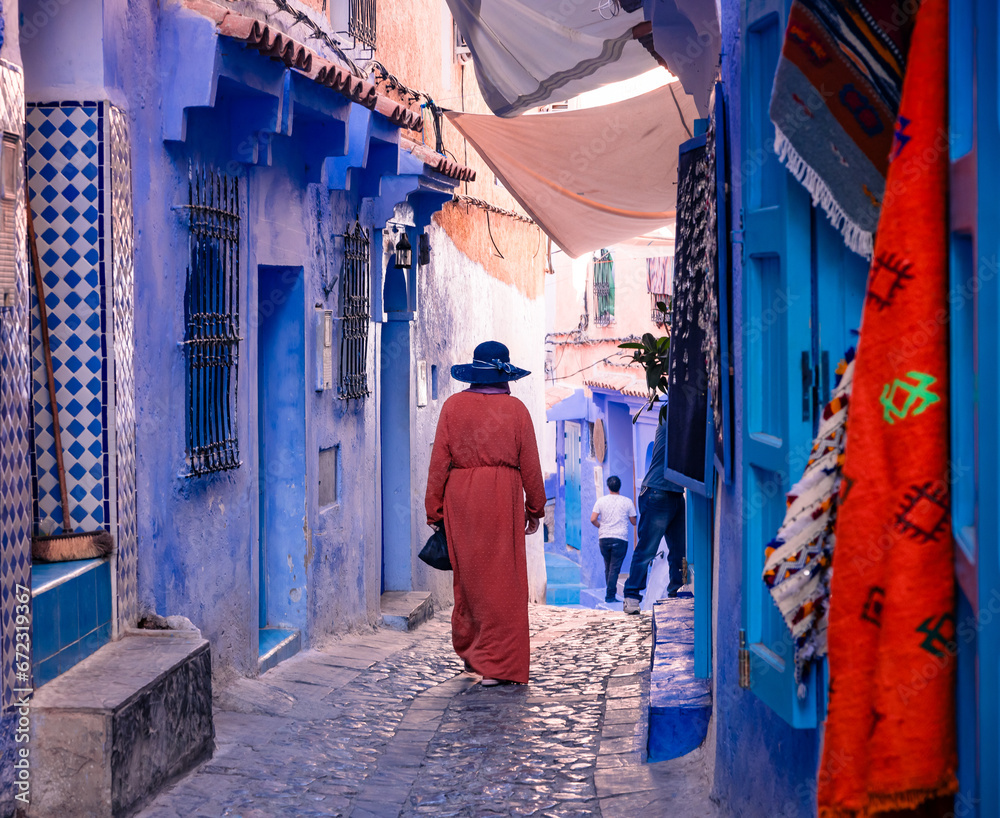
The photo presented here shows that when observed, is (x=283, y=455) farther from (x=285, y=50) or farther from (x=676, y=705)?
(x=676, y=705)

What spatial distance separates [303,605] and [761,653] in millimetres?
5116

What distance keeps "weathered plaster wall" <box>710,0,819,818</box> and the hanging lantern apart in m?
5.76

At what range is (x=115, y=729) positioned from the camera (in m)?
4.05

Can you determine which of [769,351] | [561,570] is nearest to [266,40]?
[769,351]

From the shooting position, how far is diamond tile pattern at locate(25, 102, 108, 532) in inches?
194

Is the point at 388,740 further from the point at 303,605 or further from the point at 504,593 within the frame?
the point at 303,605

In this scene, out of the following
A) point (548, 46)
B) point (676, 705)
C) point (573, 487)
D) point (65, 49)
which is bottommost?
point (573, 487)

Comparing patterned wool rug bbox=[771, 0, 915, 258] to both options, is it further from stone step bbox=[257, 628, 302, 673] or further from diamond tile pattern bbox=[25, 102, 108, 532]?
stone step bbox=[257, 628, 302, 673]

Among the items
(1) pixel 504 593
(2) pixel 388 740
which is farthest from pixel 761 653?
(1) pixel 504 593

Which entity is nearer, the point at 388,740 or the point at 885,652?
the point at 885,652

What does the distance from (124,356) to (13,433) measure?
1.05m

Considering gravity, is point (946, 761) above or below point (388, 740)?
A: above

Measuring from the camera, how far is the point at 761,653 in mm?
2920

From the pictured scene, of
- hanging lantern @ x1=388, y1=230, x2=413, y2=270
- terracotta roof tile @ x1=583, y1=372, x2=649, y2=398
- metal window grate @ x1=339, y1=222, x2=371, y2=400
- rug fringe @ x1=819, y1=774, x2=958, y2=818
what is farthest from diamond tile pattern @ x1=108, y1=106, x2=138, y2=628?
terracotta roof tile @ x1=583, y1=372, x2=649, y2=398
